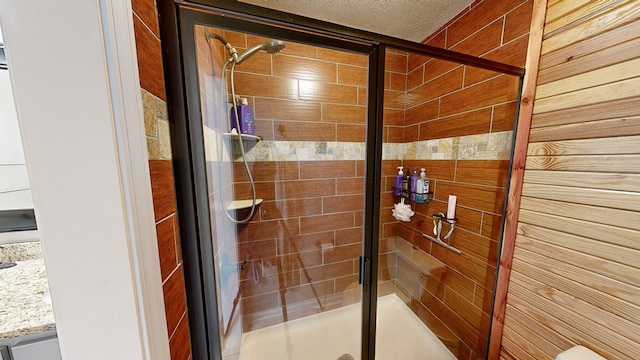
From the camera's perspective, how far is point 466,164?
4.26 feet

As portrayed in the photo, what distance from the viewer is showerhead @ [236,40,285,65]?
38.1 inches

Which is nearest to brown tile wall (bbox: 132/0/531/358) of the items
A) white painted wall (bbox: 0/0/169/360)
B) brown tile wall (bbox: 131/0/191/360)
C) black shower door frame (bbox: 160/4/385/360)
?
black shower door frame (bbox: 160/4/385/360)

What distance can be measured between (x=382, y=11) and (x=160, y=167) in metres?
1.51

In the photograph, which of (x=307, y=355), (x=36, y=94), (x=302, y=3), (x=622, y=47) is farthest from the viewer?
(x=307, y=355)

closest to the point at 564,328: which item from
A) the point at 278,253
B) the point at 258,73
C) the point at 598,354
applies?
the point at 598,354

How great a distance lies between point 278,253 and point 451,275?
1259 mm

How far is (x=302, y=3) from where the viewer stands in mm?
1258

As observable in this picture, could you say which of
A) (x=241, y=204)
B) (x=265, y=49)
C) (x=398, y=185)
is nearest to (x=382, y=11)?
(x=265, y=49)

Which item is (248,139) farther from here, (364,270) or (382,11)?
(382,11)

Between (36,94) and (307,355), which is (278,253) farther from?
(36,94)

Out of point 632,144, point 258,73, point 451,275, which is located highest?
point 258,73

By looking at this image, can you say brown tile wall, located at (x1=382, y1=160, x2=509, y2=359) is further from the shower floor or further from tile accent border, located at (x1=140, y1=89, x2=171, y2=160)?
tile accent border, located at (x1=140, y1=89, x2=171, y2=160)

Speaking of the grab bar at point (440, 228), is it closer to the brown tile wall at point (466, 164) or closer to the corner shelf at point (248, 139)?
the brown tile wall at point (466, 164)

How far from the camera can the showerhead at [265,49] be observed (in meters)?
0.97
